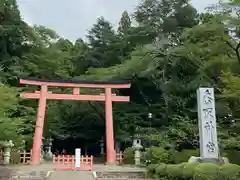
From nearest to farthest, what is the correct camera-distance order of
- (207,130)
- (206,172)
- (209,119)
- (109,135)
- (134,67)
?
1. (206,172)
2. (207,130)
3. (209,119)
4. (109,135)
5. (134,67)

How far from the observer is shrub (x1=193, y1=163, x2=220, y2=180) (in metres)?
10.3

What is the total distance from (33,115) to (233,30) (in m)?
17.5

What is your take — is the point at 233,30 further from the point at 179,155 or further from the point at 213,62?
the point at 179,155

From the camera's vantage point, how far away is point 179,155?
1733cm

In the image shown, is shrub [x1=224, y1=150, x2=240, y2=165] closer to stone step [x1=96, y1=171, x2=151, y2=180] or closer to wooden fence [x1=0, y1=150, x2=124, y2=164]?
stone step [x1=96, y1=171, x2=151, y2=180]

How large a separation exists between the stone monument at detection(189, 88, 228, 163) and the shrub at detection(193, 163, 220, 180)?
7.08 ft

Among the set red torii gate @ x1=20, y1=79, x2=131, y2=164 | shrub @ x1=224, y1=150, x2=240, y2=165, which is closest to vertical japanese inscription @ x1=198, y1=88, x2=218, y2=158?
shrub @ x1=224, y1=150, x2=240, y2=165

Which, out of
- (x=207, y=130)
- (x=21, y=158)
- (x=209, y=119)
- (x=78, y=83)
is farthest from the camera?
(x=21, y=158)

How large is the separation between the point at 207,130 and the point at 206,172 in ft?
9.95

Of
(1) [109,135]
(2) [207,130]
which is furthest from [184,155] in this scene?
(1) [109,135]

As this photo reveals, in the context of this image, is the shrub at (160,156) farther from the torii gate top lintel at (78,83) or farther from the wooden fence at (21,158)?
the torii gate top lintel at (78,83)

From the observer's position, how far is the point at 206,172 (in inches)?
409

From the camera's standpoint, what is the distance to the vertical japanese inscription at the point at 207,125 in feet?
42.3

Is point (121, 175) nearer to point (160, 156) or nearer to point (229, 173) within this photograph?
point (160, 156)
